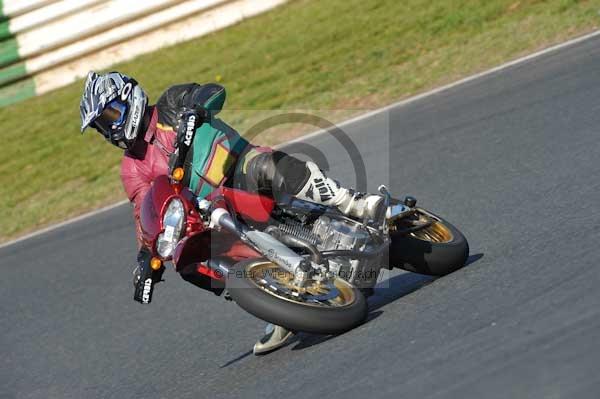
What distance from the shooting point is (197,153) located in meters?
5.50

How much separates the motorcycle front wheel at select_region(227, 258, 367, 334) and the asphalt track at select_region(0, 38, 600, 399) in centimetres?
14

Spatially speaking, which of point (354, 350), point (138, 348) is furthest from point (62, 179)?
point (354, 350)

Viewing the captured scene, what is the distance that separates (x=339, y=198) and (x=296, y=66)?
772 cm

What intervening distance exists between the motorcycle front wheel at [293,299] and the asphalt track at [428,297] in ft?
0.47

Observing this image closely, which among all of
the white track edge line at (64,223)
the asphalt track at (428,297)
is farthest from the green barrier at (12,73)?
the asphalt track at (428,297)

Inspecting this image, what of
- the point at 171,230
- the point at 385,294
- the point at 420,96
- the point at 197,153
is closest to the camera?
the point at 171,230

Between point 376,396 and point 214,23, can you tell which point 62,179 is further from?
point 376,396

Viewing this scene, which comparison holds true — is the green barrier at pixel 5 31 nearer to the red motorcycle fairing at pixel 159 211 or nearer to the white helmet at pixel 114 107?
A: the white helmet at pixel 114 107

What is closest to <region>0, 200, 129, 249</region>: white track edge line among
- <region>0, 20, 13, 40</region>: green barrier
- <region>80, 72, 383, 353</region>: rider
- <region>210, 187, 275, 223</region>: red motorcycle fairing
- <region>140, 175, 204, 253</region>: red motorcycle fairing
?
<region>0, 20, 13, 40</region>: green barrier

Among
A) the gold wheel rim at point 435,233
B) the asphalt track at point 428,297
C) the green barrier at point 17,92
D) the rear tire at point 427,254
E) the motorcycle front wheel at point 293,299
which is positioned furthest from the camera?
the green barrier at point 17,92

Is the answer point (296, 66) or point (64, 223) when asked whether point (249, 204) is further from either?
point (296, 66)

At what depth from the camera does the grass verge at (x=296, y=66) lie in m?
10.9

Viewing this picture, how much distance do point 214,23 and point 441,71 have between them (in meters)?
4.31

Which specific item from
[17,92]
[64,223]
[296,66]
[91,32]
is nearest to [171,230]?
[64,223]
